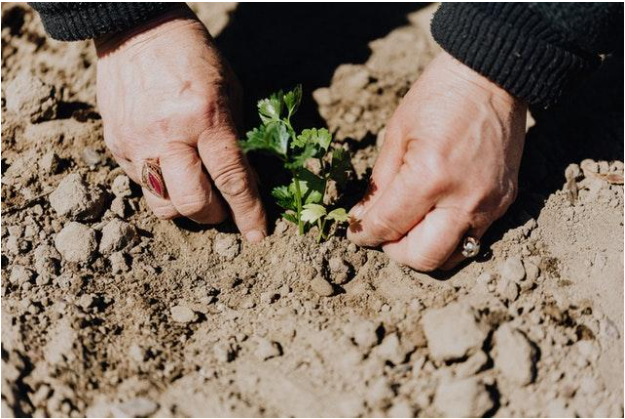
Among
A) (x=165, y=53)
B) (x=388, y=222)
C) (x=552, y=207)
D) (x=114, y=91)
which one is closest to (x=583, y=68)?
(x=552, y=207)

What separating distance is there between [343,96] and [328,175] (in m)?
0.79

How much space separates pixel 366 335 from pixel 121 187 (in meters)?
1.50

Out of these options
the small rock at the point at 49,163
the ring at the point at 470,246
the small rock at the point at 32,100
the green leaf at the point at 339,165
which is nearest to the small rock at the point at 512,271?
the ring at the point at 470,246

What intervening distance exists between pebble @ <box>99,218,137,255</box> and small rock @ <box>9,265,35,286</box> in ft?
1.06

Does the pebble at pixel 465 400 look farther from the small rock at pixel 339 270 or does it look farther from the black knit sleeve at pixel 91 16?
the black knit sleeve at pixel 91 16

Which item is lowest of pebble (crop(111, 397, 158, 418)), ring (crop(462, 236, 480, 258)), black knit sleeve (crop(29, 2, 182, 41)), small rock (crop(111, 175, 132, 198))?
pebble (crop(111, 397, 158, 418))

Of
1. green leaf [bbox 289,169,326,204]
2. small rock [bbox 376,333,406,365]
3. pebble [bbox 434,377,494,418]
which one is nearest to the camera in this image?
pebble [bbox 434,377,494,418]

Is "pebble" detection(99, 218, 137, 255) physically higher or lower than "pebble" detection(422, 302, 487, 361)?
lower

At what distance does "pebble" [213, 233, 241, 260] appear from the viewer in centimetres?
271

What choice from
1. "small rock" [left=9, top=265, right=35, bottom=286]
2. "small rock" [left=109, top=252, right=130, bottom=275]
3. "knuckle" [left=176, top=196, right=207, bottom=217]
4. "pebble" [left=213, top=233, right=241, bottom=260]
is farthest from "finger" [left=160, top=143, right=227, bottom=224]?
"small rock" [left=9, top=265, right=35, bottom=286]

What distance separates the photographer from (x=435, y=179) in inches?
90.1

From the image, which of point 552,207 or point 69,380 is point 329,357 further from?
point 552,207

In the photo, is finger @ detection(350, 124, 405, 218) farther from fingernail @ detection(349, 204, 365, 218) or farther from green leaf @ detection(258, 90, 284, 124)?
green leaf @ detection(258, 90, 284, 124)

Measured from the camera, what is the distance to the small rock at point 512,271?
2344 mm
